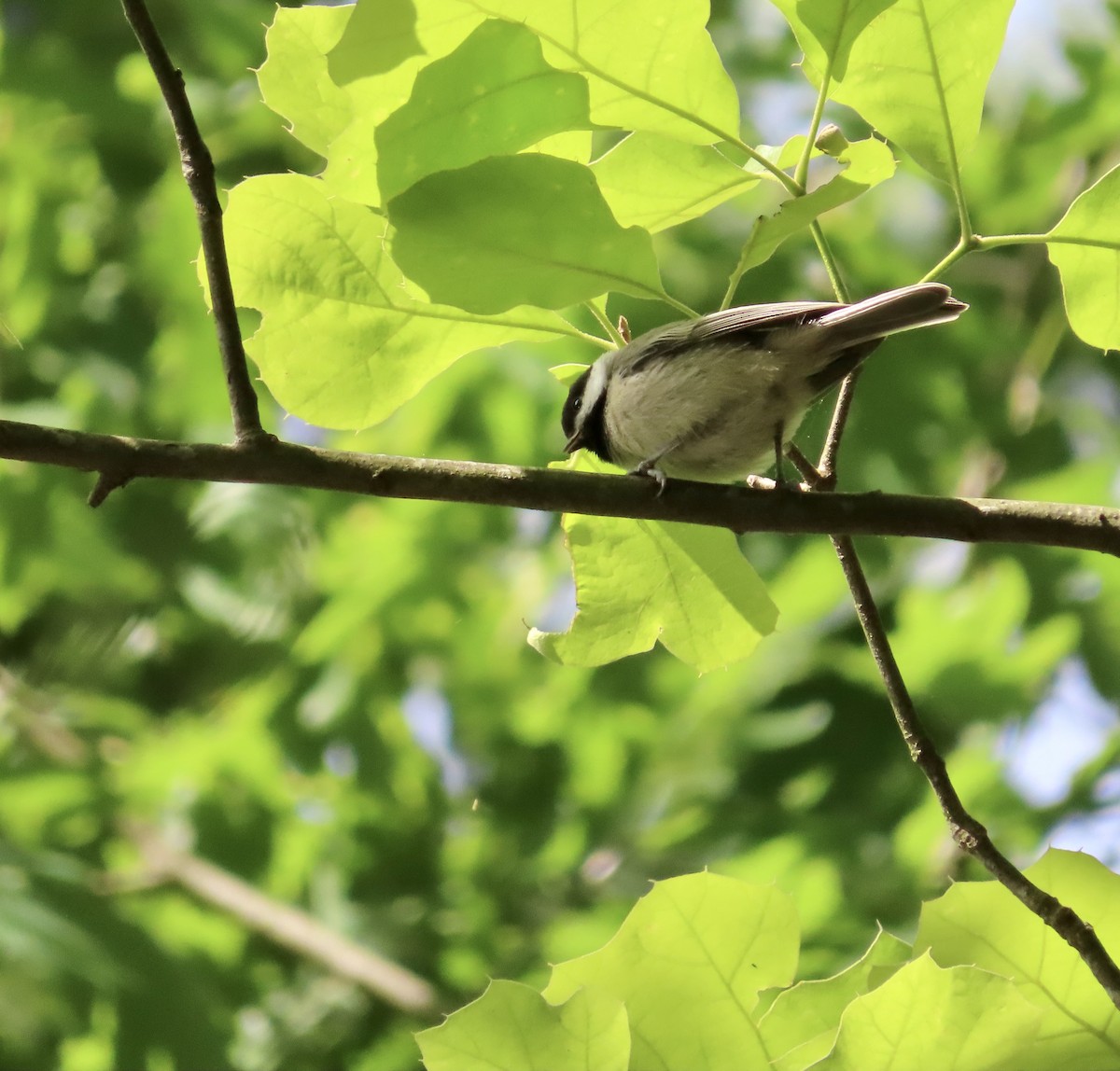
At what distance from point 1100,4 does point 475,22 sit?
436 cm

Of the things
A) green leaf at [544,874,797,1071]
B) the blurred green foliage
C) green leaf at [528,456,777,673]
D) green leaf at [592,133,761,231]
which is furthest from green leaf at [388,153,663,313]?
the blurred green foliage

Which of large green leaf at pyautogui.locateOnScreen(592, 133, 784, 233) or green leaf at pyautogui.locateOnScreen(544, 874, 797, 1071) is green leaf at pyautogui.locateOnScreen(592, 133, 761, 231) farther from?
green leaf at pyautogui.locateOnScreen(544, 874, 797, 1071)

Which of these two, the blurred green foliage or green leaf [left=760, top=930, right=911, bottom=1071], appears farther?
the blurred green foliage

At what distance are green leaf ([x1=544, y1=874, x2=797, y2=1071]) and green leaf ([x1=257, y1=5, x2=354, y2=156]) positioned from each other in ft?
3.71

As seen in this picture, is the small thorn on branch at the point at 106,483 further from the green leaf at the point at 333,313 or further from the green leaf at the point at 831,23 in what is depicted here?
the green leaf at the point at 831,23

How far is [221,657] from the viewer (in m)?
4.41

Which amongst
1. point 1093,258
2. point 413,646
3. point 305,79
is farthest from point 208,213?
point 413,646

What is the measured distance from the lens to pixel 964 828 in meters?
1.72

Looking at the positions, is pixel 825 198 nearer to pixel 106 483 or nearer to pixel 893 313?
pixel 893 313

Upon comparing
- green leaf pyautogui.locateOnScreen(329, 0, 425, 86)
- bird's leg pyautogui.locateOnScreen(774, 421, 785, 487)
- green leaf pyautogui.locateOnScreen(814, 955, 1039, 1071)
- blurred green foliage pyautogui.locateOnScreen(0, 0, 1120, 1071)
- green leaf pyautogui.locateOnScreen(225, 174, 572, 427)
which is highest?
green leaf pyautogui.locateOnScreen(329, 0, 425, 86)

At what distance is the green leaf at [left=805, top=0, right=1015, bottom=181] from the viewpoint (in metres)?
1.58

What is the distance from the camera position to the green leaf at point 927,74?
1.58 m

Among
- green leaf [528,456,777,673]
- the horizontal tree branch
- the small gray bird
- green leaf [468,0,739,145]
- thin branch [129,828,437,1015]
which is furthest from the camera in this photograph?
thin branch [129,828,437,1015]

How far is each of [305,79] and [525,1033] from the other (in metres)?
1.28
